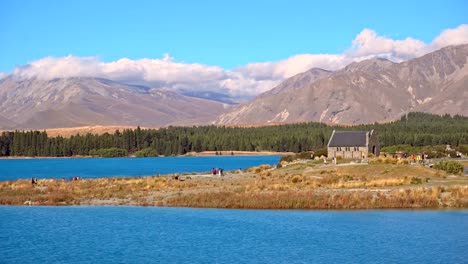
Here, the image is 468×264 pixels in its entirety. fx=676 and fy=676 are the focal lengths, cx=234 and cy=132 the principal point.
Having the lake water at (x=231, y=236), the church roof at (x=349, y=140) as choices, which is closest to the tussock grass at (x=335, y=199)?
the lake water at (x=231, y=236)

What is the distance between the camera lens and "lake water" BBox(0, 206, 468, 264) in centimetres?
3325

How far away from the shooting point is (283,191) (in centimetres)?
5688

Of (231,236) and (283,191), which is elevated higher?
(283,191)

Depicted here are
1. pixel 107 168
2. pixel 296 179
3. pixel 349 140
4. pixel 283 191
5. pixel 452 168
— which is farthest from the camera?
pixel 107 168

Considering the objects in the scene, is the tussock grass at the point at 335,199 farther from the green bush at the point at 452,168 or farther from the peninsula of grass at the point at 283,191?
the green bush at the point at 452,168

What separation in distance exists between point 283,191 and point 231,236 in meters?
18.5

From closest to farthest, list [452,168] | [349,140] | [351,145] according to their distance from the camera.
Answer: [452,168] < [351,145] < [349,140]

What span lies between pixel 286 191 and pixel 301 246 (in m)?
21.0

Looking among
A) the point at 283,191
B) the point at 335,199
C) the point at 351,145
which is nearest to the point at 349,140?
the point at 351,145

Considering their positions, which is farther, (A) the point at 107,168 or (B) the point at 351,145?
(A) the point at 107,168

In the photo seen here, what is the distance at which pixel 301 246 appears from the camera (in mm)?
35812

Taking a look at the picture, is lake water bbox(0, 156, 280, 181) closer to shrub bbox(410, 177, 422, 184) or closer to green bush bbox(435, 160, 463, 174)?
green bush bbox(435, 160, 463, 174)

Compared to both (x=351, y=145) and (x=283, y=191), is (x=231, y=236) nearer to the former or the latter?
(x=283, y=191)

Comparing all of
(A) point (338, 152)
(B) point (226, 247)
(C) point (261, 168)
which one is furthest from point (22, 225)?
(A) point (338, 152)
